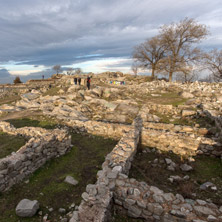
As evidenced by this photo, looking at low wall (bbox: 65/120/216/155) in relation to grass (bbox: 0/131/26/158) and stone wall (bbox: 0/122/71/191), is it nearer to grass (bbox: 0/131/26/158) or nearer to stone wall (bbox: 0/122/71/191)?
stone wall (bbox: 0/122/71/191)

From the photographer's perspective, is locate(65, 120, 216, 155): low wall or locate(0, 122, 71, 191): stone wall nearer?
locate(0, 122, 71, 191): stone wall

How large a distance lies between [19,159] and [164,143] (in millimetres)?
7561

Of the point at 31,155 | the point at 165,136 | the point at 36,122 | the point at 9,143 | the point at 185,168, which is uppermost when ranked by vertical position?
the point at 31,155

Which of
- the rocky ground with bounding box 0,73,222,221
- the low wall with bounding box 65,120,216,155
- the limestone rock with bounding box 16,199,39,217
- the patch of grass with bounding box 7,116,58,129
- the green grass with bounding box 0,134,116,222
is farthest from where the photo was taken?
the patch of grass with bounding box 7,116,58,129

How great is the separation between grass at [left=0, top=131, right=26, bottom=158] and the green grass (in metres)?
2.61

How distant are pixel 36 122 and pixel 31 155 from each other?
7.30 metres

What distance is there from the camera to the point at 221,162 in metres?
7.45

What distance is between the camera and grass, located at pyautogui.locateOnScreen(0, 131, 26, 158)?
8.04m

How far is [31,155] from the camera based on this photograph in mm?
6379

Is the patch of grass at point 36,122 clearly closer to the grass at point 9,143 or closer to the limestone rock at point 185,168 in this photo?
the grass at point 9,143

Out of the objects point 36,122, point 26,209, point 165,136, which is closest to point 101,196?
point 26,209

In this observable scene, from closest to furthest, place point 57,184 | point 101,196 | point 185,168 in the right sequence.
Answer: point 101,196
point 57,184
point 185,168

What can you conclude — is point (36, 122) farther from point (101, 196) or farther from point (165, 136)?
point (101, 196)

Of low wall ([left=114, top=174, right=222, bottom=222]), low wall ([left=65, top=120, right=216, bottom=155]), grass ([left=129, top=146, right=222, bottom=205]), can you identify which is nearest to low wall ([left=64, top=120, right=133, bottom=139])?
low wall ([left=65, top=120, right=216, bottom=155])
